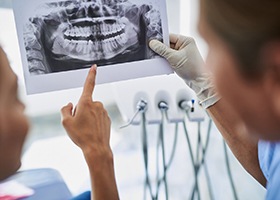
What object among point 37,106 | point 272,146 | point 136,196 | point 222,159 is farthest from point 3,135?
point 222,159

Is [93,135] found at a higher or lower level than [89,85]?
lower

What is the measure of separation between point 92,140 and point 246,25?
1.72 ft

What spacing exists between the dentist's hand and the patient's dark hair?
0.44 m

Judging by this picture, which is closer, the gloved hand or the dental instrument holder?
the gloved hand

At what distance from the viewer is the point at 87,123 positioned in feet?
3.22

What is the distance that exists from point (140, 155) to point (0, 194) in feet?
2.13

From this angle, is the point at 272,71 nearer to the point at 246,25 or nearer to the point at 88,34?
the point at 246,25

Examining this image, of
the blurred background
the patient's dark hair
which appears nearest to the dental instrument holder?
the blurred background

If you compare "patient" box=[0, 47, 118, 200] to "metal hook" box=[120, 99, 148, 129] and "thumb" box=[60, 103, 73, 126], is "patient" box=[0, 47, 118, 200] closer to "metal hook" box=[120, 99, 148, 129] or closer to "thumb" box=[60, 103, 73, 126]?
"thumb" box=[60, 103, 73, 126]

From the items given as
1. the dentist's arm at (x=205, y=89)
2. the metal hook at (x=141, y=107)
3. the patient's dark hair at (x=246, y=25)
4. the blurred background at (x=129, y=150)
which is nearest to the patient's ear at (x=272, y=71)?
the patient's dark hair at (x=246, y=25)

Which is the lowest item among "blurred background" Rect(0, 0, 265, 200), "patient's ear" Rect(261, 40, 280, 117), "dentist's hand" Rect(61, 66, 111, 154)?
"blurred background" Rect(0, 0, 265, 200)

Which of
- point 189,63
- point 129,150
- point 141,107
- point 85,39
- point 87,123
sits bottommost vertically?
point 129,150

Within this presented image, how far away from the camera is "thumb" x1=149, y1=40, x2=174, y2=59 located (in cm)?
108

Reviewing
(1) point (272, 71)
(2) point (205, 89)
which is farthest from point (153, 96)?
(1) point (272, 71)
